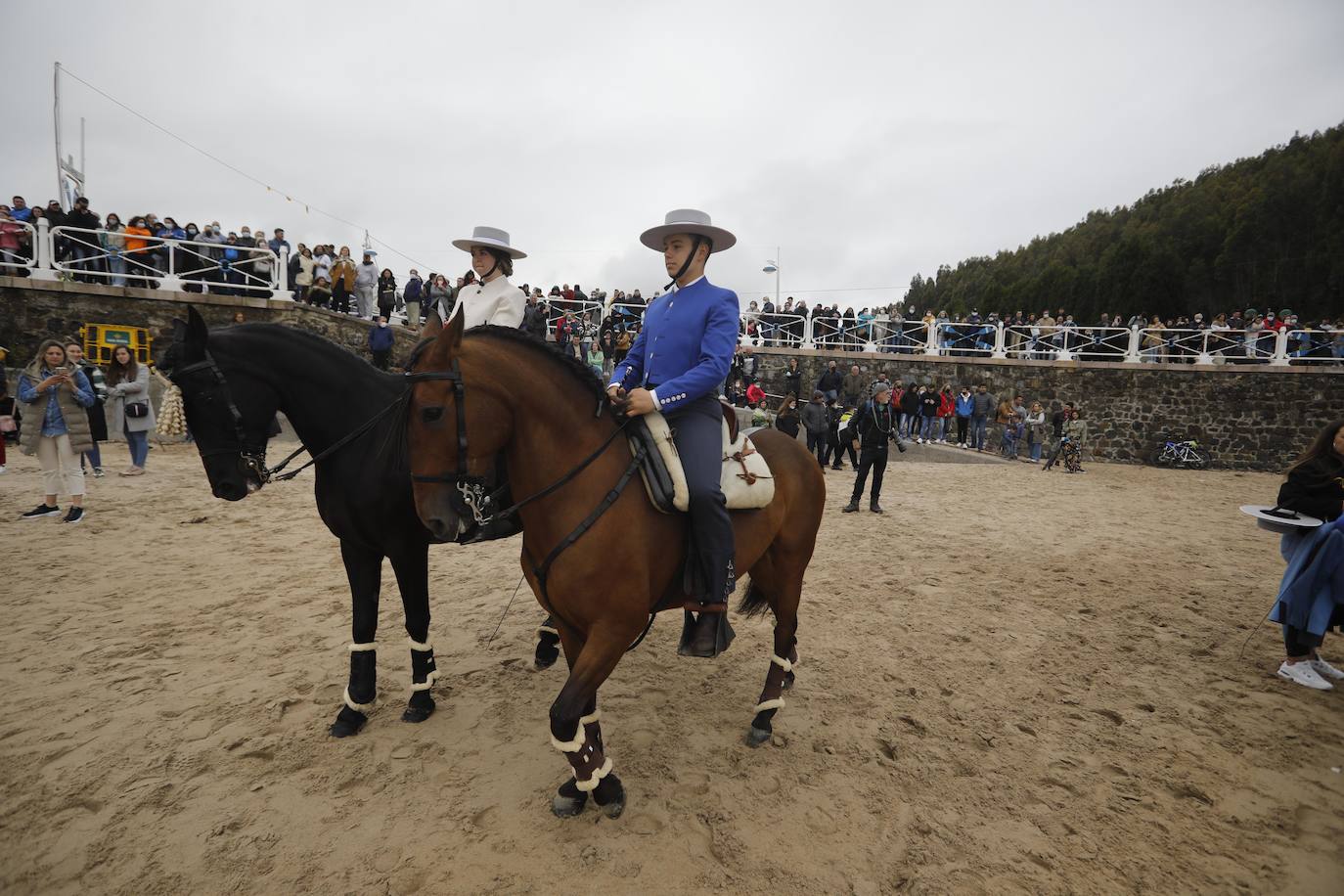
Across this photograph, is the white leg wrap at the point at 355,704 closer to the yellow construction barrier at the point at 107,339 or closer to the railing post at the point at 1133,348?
the yellow construction barrier at the point at 107,339

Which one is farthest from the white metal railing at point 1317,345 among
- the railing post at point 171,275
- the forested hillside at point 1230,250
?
the railing post at point 171,275

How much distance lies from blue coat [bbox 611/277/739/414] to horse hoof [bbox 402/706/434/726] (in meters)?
2.51

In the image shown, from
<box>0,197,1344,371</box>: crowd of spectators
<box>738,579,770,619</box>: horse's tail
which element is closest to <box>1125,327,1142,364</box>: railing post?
<box>0,197,1344,371</box>: crowd of spectators

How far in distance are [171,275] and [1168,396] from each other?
92.4ft

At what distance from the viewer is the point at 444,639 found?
4973mm

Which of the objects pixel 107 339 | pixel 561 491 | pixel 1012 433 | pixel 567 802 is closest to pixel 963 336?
pixel 1012 433

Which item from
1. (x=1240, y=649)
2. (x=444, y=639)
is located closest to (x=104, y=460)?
(x=444, y=639)

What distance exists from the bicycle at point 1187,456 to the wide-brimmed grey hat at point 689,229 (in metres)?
21.6

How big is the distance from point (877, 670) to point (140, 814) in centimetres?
454

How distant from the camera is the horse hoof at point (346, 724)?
3.56 meters

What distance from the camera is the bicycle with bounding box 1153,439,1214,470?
18.5 m

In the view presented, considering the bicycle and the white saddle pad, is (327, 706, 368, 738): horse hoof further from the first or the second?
the bicycle

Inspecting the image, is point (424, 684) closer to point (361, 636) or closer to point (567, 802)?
point (361, 636)

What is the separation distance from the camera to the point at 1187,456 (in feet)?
60.8
